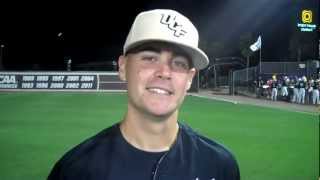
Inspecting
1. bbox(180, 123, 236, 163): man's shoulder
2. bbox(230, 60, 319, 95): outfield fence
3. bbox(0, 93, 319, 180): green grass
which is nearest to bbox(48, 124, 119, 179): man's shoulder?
bbox(180, 123, 236, 163): man's shoulder

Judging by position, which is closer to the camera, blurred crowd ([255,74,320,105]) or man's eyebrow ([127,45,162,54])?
man's eyebrow ([127,45,162,54])

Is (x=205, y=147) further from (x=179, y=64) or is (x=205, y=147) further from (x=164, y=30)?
(x=164, y=30)

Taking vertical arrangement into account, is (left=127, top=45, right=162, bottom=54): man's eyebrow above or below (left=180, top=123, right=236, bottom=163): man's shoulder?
above

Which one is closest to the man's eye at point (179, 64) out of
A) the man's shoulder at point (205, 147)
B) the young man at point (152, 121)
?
the young man at point (152, 121)

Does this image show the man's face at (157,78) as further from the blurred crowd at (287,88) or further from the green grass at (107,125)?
the blurred crowd at (287,88)

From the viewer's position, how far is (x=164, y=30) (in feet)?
5.35

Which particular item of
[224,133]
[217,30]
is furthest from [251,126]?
[217,30]

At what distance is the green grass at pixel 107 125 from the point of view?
491 centimetres

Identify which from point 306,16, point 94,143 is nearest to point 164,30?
point 94,143

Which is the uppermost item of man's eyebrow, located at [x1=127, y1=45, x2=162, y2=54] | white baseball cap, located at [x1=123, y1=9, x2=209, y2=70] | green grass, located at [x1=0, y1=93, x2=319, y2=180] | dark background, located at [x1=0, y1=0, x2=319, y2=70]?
dark background, located at [x1=0, y1=0, x2=319, y2=70]

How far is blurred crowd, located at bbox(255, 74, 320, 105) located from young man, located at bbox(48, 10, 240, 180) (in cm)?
1333

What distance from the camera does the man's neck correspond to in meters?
1.73

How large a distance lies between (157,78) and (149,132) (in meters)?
0.18

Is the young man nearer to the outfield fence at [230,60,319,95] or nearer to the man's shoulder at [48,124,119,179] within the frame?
the man's shoulder at [48,124,119,179]
